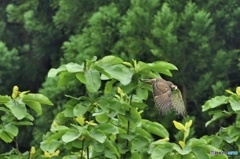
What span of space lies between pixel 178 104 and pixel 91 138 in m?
0.20

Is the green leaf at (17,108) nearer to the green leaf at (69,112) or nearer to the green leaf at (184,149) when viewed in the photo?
the green leaf at (69,112)

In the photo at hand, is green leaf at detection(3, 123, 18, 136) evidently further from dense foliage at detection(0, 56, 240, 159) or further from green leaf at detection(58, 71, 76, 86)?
green leaf at detection(58, 71, 76, 86)

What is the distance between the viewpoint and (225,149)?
1315 millimetres

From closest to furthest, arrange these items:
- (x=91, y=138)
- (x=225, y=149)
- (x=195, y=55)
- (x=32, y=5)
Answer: (x=91, y=138) < (x=225, y=149) < (x=195, y=55) < (x=32, y=5)

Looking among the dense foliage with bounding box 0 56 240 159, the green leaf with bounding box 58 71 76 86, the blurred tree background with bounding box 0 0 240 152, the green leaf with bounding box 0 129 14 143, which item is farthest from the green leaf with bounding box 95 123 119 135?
the blurred tree background with bounding box 0 0 240 152

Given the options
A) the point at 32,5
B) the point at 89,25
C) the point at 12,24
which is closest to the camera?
the point at 89,25

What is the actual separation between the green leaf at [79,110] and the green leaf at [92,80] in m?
0.07

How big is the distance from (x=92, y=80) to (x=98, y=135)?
102 millimetres

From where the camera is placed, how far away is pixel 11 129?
1.15 m

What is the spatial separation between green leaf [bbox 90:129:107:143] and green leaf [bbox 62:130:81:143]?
26 millimetres

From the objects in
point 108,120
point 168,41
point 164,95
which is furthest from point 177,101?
point 168,41

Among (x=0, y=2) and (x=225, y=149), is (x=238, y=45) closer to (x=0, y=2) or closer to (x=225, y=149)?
→ (x=0, y=2)

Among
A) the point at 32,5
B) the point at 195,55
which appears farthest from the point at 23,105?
the point at 32,5

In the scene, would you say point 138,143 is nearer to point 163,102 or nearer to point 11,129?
point 163,102
